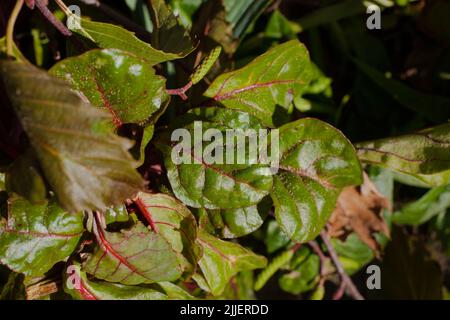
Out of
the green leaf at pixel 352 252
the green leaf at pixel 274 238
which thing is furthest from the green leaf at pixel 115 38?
the green leaf at pixel 352 252

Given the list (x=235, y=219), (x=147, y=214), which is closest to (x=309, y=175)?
(x=235, y=219)

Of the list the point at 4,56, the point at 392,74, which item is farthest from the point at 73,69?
the point at 392,74

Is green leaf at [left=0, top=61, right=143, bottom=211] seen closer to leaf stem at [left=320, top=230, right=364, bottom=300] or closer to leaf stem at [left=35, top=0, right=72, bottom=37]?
leaf stem at [left=35, top=0, right=72, bottom=37]

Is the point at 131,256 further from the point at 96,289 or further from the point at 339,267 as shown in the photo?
the point at 339,267

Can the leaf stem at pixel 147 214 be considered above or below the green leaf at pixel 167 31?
below

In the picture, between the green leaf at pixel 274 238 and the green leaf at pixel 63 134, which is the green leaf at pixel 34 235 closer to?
the green leaf at pixel 63 134
